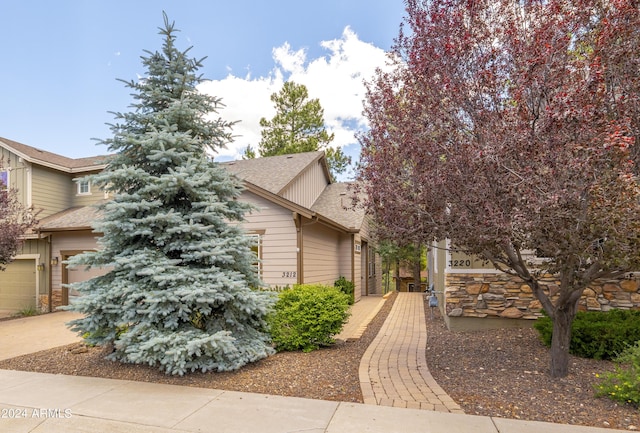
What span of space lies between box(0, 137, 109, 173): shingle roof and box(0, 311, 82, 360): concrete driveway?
5.46 m

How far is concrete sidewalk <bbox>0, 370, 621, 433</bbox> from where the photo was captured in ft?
11.1

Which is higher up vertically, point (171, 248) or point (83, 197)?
point (83, 197)

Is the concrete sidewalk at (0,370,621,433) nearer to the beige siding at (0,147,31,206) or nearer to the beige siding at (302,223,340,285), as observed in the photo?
the beige siding at (302,223,340,285)

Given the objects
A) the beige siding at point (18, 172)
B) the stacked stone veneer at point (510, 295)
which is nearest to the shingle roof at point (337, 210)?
the stacked stone veneer at point (510, 295)

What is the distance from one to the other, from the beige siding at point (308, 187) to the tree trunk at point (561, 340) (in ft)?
29.4

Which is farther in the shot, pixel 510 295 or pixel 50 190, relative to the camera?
pixel 50 190

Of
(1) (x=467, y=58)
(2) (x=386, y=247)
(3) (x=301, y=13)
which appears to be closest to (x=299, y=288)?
(1) (x=467, y=58)

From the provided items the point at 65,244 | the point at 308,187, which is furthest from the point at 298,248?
the point at 65,244

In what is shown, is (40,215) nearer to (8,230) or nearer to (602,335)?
(8,230)

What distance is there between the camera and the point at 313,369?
16.7 feet

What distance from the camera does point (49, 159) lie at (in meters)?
14.5

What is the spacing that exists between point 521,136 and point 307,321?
3979mm

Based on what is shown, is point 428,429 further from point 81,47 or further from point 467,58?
point 81,47

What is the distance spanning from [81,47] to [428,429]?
12300mm
